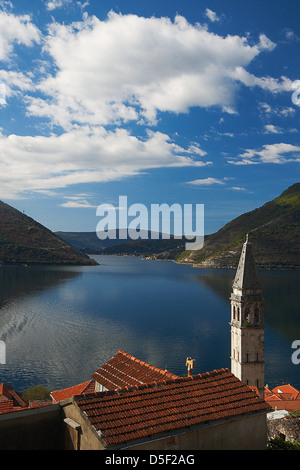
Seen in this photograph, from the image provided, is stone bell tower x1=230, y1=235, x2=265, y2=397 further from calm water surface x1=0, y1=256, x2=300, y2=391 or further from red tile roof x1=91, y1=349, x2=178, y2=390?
calm water surface x1=0, y1=256, x2=300, y2=391

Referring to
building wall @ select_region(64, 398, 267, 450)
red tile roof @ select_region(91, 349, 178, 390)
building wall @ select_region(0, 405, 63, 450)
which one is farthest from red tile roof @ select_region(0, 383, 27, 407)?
building wall @ select_region(64, 398, 267, 450)

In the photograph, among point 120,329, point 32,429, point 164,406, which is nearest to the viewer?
point 32,429

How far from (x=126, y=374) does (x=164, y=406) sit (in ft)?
20.1

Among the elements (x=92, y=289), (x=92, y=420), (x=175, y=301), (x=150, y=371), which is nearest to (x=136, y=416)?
(x=92, y=420)

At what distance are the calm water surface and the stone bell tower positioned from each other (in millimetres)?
23047

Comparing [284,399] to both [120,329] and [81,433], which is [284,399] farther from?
[120,329]

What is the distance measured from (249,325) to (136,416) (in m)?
14.4

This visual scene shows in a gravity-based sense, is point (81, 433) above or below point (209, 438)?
above

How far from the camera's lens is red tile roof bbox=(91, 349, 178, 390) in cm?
1502

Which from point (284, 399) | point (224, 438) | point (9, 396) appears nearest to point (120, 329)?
point (9, 396)

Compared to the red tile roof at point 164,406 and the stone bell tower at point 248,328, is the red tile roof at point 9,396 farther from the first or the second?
the red tile roof at point 164,406

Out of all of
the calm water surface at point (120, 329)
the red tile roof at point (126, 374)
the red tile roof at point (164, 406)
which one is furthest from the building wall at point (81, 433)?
the calm water surface at point (120, 329)

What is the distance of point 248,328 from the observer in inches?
889

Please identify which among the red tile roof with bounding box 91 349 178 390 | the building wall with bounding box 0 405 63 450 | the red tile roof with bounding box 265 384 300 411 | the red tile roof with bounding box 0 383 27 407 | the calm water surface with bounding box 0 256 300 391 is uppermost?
the building wall with bounding box 0 405 63 450
